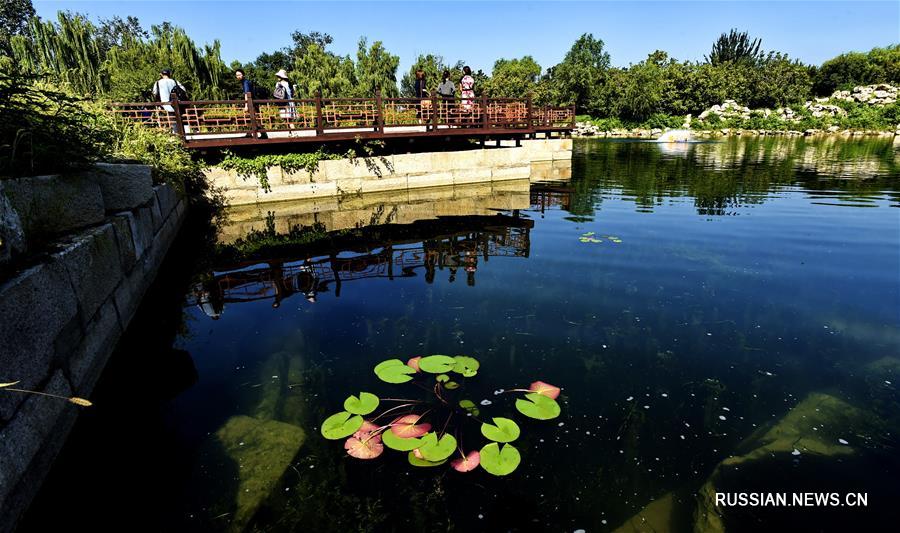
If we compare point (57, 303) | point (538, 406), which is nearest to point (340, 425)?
point (538, 406)

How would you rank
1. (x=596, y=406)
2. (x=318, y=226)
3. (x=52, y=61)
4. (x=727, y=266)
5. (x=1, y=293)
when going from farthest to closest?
(x=52, y=61)
(x=318, y=226)
(x=727, y=266)
(x=596, y=406)
(x=1, y=293)

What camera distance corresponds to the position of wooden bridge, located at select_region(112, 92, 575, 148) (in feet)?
36.9

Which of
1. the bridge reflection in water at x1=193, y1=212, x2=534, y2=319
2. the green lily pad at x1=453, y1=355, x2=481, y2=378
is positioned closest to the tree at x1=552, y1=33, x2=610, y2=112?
the bridge reflection in water at x1=193, y1=212, x2=534, y2=319

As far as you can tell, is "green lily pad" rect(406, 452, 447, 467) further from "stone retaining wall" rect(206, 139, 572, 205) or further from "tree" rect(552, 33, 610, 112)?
"tree" rect(552, 33, 610, 112)

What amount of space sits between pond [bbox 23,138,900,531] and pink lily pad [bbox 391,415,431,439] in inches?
8.1

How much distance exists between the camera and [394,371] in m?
3.67

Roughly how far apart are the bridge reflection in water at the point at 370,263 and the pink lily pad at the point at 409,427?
112 inches

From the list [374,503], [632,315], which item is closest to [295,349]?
[374,503]

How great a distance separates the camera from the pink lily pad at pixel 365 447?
276cm

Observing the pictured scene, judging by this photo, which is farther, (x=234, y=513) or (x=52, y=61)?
(x=52, y=61)

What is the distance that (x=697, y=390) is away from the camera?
339cm

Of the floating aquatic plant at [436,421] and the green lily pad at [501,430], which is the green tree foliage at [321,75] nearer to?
the floating aquatic plant at [436,421]

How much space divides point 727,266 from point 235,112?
13.5 metres

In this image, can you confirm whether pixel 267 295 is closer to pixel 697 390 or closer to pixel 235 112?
pixel 697 390
